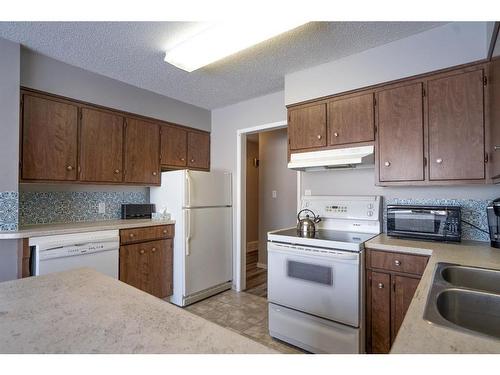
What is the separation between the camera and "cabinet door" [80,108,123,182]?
260 centimetres

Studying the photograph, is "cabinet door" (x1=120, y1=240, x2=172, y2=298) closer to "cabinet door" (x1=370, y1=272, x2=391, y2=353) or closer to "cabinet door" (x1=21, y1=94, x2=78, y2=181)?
"cabinet door" (x1=21, y1=94, x2=78, y2=181)

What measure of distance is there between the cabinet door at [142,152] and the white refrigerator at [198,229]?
16 centimetres

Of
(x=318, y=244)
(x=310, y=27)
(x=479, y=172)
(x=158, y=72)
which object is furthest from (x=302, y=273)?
(x=158, y=72)

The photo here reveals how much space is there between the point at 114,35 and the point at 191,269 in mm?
2274

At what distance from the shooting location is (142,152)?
3.06 metres

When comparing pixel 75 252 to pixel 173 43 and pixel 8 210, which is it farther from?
pixel 173 43

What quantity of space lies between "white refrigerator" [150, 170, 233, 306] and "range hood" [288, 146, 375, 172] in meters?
1.11

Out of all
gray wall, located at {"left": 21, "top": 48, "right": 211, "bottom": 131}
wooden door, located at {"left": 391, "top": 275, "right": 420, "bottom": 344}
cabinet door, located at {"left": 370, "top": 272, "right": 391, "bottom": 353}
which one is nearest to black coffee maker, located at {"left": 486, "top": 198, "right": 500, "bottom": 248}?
wooden door, located at {"left": 391, "top": 275, "right": 420, "bottom": 344}

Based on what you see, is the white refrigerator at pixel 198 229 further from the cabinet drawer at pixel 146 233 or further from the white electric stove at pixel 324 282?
the white electric stove at pixel 324 282

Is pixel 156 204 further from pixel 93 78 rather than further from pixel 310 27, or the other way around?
pixel 310 27

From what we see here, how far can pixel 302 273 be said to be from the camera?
207 cm

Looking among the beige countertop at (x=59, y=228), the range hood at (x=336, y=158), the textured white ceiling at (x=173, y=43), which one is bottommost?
the beige countertop at (x=59, y=228)

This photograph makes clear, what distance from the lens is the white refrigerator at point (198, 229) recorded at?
2.91 metres

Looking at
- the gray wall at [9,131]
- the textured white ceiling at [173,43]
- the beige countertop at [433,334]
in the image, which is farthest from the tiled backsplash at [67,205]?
the beige countertop at [433,334]
